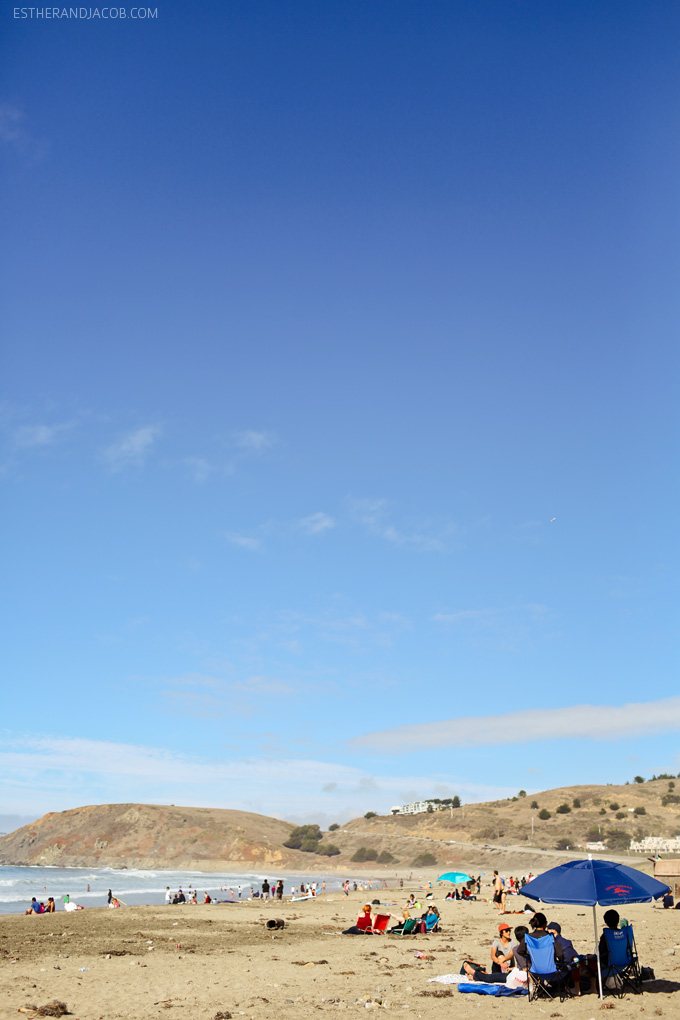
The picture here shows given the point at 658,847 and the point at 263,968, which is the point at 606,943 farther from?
the point at 658,847

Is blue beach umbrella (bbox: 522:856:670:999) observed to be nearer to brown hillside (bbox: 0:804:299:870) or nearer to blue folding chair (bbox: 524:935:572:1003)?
blue folding chair (bbox: 524:935:572:1003)

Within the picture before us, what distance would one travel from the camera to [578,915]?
98.5 ft

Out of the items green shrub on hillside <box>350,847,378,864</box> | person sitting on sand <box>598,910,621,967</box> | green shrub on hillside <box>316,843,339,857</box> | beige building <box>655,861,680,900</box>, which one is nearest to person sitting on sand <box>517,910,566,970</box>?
person sitting on sand <box>598,910,621,967</box>

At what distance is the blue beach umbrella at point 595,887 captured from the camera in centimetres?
1223

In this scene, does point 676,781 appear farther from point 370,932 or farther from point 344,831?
point 370,932

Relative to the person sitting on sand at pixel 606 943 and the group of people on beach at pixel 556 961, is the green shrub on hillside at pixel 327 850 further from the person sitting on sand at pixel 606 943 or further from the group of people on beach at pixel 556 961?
the person sitting on sand at pixel 606 943

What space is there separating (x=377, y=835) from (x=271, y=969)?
136m

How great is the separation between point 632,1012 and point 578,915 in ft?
68.3

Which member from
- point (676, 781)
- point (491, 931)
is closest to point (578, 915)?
point (491, 931)

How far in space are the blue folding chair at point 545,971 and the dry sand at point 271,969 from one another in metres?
0.40

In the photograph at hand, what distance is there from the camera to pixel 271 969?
58.4 ft

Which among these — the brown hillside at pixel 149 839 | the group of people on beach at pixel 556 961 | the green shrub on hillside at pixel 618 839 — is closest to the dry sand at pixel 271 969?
the group of people on beach at pixel 556 961

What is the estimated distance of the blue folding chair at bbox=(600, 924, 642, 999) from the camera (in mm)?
12766

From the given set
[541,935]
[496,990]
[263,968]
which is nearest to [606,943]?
[541,935]
